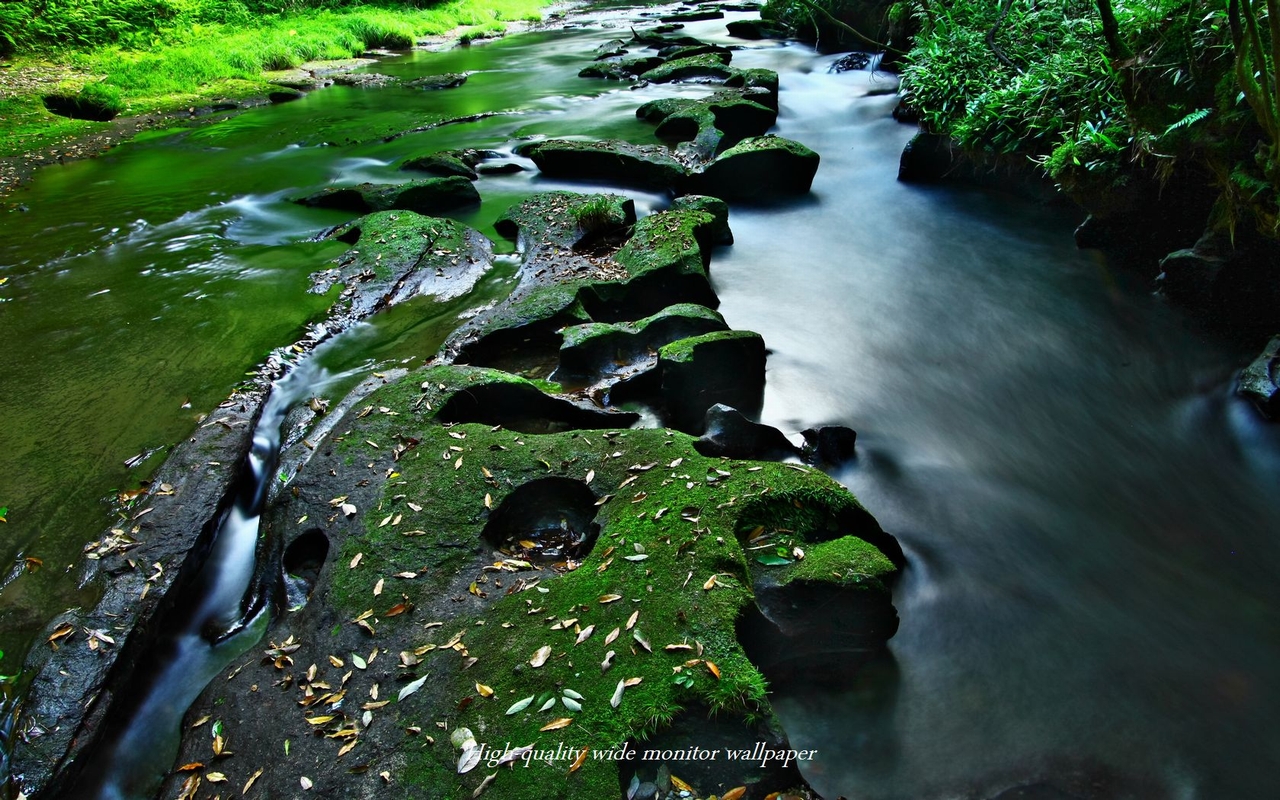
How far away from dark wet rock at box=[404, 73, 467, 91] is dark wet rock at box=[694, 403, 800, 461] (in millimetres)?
17102

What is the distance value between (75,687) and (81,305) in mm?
5989

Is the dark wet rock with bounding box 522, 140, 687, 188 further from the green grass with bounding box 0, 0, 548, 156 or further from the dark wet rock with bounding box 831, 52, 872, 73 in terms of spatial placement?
the green grass with bounding box 0, 0, 548, 156

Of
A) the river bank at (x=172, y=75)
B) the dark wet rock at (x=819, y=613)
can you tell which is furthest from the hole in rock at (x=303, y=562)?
the river bank at (x=172, y=75)

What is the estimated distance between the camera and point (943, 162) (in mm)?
10867

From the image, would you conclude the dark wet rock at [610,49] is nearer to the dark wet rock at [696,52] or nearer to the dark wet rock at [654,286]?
the dark wet rock at [696,52]

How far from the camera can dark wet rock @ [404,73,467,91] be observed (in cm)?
1946

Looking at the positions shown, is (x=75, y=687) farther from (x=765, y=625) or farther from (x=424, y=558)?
(x=765, y=625)

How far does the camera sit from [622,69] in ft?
63.3

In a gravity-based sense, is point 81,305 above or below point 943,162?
below

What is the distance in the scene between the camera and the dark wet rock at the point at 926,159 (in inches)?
425

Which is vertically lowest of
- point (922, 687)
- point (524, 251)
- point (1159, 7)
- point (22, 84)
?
point (22, 84)

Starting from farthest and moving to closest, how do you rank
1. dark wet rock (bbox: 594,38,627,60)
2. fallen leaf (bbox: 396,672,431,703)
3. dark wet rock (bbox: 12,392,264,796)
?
1. dark wet rock (bbox: 594,38,627,60)
2. dark wet rock (bbox: 12,392,264,796)
3. fallen leaf (bbox: 396,672,431,703)

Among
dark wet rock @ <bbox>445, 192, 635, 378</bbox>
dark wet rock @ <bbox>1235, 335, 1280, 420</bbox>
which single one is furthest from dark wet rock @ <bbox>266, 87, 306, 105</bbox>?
dark wet rock @ <bbox>1235, 335, 1280, 420</bbox>

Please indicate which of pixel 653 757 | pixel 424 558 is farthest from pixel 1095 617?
pixel 424 558
